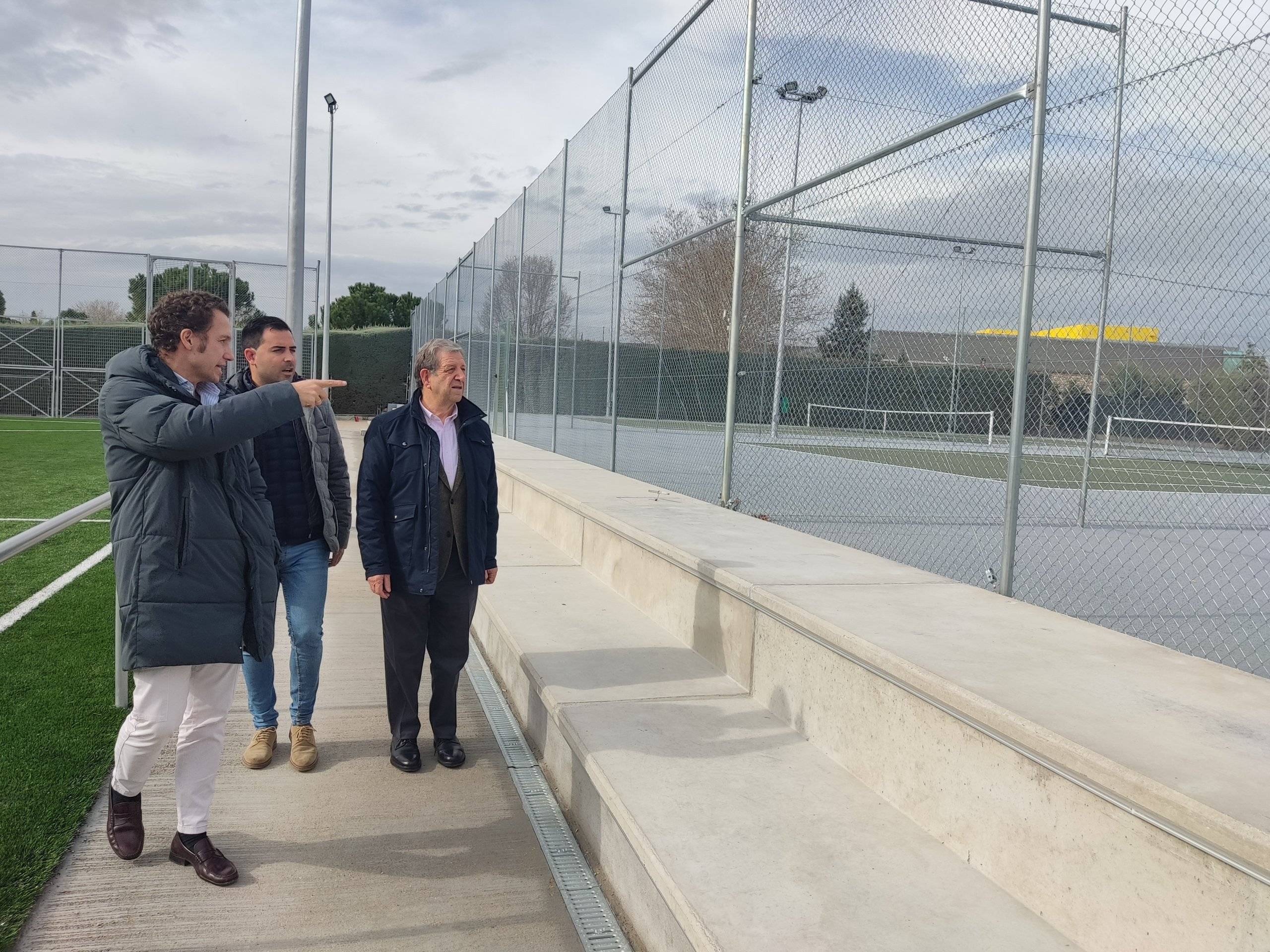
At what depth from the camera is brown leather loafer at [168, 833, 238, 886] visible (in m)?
3.11

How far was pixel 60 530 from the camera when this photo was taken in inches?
147

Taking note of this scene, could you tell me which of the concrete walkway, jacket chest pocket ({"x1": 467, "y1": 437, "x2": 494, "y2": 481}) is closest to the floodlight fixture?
jacket chest pocket ({"x1": 467, "y1": 437, "x2": 494, "y2": 481})

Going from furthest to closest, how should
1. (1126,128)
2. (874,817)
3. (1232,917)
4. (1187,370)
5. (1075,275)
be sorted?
(1187,370), (1075,275), (1126,128), (874,817), (1232,917)

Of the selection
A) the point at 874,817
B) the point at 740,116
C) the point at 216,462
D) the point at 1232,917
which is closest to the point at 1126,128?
the point at 740,116

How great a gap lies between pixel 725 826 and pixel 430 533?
178 cm

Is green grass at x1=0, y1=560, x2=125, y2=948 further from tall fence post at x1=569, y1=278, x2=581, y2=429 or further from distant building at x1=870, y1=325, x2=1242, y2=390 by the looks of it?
tall fence post at x1=569, y1=278, x2=581, y2=429

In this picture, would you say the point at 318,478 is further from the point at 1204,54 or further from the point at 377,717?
the point at 1204,54

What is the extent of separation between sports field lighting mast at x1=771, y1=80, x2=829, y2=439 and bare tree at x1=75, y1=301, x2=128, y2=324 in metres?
32.2

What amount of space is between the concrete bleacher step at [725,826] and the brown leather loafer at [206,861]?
46.7 inches

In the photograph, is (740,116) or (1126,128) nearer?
(1126,128)

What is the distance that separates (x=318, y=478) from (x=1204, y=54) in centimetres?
390

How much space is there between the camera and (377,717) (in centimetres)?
483

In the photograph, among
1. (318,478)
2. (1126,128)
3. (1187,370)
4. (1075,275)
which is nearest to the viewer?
(318,478)

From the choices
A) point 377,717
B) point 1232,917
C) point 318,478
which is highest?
point 318,478
